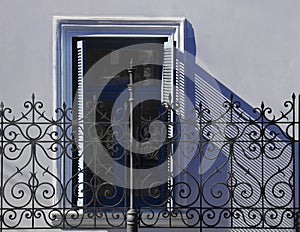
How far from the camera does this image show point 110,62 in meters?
7.01

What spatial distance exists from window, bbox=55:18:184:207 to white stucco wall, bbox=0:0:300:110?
12 centimetres

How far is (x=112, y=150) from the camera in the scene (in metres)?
6.59

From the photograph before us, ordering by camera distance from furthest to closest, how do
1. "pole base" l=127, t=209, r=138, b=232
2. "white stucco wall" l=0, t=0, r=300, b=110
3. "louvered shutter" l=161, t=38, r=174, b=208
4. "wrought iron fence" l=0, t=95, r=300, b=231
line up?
"white stucco wall" l=0, t=0, r=300, b=110
"louvered shutter" l=161, t=38, r=174, b=208
"wrought iron fence" l=0, t=95, r=300, b=231
"pole base" l=127, t=209, r=138, b=232

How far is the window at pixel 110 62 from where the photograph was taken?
6898 millimetres

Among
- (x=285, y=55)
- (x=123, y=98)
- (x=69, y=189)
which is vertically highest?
(x=285, y=55)

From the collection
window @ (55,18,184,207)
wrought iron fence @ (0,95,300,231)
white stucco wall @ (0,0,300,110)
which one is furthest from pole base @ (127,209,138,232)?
white stucco wall @ (0,0,300,110)

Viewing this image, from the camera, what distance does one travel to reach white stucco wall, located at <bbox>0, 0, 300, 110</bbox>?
22.8ft

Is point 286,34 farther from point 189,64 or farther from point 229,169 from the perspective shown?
point 229,169

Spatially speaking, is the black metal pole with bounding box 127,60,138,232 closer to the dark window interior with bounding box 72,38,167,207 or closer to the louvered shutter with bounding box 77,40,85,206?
the dark window interior with bounding box 72,38,167,207

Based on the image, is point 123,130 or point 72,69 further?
point 72,69

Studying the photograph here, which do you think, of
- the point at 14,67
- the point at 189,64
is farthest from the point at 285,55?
the point at 14,67

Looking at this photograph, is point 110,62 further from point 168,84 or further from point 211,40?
point 211,40

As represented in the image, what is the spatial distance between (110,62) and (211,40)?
41.7 inches

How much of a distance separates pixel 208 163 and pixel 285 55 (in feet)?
4.47
